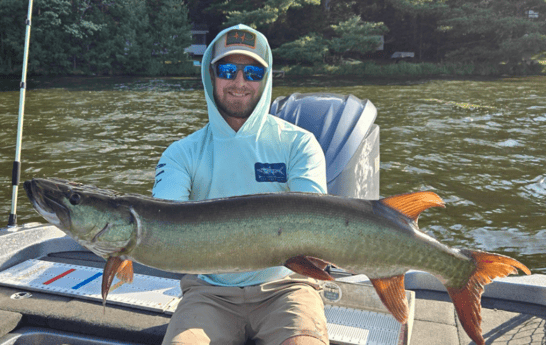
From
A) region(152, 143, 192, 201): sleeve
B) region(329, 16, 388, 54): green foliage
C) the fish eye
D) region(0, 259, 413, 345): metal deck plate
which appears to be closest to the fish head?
the fish eye

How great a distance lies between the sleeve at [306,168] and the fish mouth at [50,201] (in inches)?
42.6

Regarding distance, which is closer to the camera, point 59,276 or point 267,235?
point 267,235

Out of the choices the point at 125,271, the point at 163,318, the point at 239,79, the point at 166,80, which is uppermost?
the point at 239,79

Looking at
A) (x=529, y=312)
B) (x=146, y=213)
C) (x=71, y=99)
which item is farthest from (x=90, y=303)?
(x=71, y=99)

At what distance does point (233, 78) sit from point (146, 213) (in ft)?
3.72

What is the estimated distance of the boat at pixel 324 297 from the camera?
3.06 meters

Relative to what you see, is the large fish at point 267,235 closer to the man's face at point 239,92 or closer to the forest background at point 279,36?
the man's face at point 239,92

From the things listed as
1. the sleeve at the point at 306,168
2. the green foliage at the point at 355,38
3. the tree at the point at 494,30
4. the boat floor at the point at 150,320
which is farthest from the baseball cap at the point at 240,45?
the tree at the point at 494,30

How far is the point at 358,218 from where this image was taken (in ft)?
6.33

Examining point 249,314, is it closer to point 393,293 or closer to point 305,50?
point 393,293

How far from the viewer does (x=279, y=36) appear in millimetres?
38938

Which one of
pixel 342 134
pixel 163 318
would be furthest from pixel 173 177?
pixel 342 134

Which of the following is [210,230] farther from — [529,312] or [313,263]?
[529,312]

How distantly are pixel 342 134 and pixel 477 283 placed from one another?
6.56 ft
